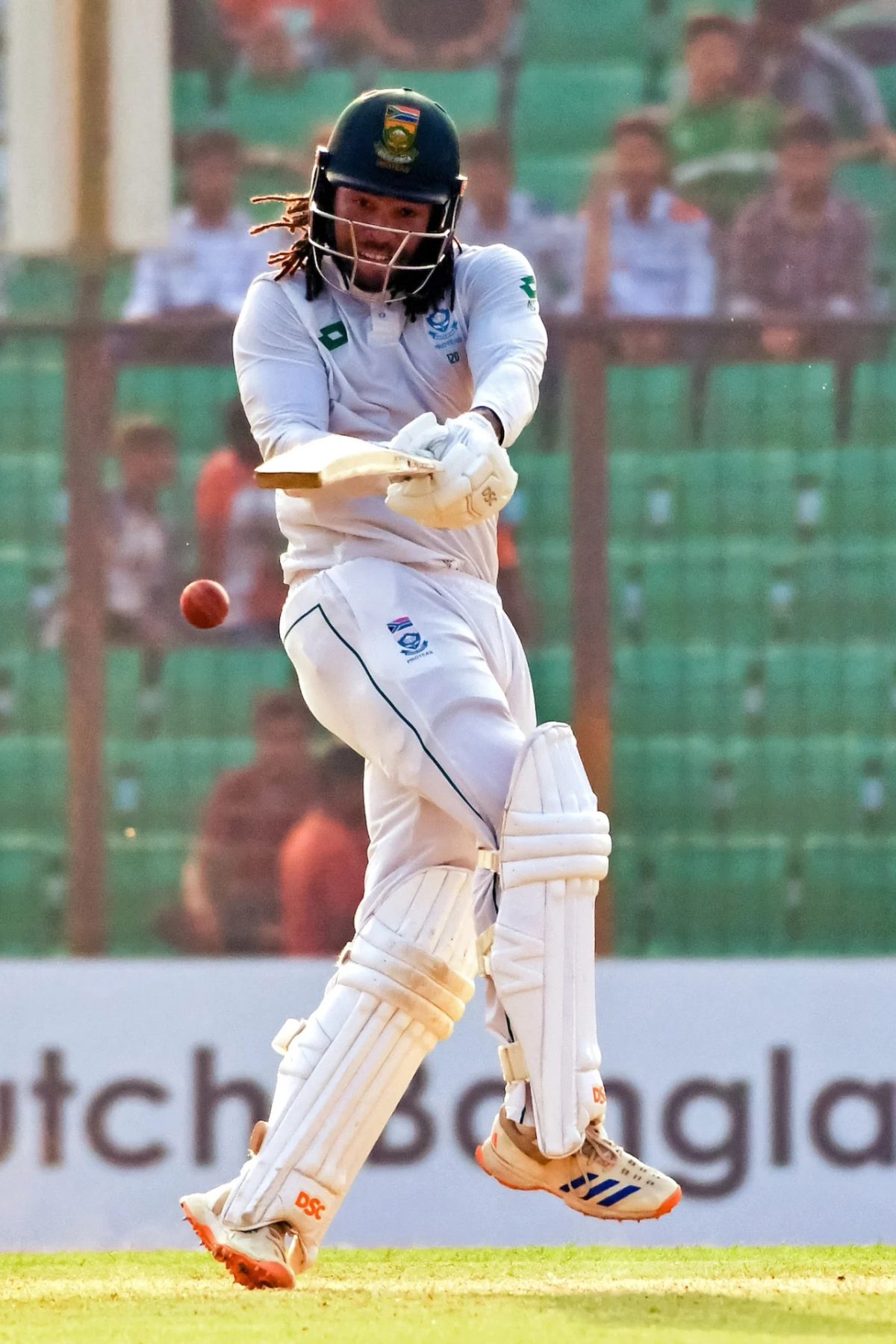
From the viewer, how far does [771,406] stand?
582 centimetres

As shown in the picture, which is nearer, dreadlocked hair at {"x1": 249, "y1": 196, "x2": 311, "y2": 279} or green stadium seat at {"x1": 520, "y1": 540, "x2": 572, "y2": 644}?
dreadlocked hair at {"x1": 249, "y1": 196, "x2": 311, "y2": 279}

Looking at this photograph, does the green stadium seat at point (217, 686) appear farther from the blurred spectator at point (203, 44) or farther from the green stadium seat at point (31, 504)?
the blurred spectator at point (203, 44)

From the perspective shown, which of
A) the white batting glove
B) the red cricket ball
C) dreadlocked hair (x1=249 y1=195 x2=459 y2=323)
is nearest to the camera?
the white batting glove

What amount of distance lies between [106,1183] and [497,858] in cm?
234

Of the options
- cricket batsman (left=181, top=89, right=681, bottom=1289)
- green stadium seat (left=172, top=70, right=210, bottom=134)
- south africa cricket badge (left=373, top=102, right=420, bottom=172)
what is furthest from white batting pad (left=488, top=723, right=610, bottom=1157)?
green stadium seat (left=172, top=70, right=210, bottom=134)

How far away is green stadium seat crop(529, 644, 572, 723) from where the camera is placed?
5691mm

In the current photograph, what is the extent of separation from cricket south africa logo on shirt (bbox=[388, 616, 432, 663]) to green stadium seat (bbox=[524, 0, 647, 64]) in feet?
10.1

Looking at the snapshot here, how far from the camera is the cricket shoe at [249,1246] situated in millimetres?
3152

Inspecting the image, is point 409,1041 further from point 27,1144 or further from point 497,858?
point 27,1144

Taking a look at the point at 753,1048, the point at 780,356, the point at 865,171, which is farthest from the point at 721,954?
the point at 865,171

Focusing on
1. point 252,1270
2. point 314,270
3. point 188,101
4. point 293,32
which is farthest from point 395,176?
point 293,32

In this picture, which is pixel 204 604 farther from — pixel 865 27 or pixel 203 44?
pixel 865 27

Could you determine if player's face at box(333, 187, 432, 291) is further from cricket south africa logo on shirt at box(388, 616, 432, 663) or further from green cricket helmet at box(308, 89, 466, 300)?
cricket south africa logo on shirt at box(388, 616, 432, 663)

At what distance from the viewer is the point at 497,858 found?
10.7 ft
